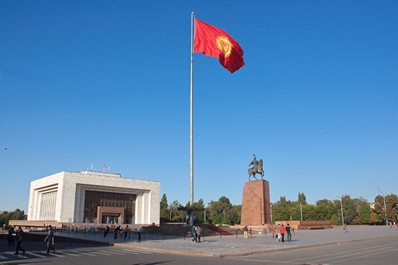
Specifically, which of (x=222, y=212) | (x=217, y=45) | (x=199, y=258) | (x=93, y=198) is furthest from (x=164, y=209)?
(x=199, y=258)

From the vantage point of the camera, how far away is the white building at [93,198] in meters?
69.9

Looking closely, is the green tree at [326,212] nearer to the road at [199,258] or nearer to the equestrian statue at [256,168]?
the equestrian statue at [256,168]

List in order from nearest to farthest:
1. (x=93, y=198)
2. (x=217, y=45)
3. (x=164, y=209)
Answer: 1. (x=217, y=45)
2. (x=93, y=198)
3. (x=164, y=209)

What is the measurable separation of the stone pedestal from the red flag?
19701 mm

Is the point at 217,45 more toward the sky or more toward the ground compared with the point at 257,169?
more toward the sky

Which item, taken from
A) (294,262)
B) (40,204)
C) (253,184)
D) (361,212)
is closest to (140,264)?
(294,262)

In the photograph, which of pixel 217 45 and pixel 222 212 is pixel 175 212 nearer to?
pixel 222 212

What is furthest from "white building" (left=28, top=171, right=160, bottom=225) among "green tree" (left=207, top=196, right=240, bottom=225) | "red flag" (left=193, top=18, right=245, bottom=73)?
"red flag" (left=193, top=18, right=245, bottom=73)

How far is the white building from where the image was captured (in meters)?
69.9

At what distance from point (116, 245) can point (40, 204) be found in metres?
67.2

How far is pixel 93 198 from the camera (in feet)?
246

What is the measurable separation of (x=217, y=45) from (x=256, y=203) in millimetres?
22361

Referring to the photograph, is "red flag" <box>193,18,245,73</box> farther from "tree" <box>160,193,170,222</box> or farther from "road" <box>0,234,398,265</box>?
"tree" <box>160,193,170,222</box>

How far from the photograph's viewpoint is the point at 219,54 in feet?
94.6
